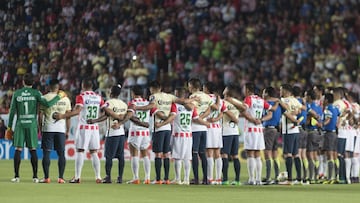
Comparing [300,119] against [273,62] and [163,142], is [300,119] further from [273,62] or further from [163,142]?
[273,62]

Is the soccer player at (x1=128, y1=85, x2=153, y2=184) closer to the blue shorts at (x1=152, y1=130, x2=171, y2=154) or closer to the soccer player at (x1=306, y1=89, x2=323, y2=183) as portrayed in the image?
the blue shorts at (x1=152, y1=130, x2=171, y2=154)

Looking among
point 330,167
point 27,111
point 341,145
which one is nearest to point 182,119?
point 27,111

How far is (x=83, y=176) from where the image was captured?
93.2 ft

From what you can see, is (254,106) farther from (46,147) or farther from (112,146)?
(46,147)

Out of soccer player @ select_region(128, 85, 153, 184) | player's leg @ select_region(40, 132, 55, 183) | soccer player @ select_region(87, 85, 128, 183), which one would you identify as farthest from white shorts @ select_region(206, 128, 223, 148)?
player's leg @ select_region(40, 132, 55, 183)

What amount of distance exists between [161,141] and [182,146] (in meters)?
0.49

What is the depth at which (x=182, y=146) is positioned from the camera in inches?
984

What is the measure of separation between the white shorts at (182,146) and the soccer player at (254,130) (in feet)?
4.60

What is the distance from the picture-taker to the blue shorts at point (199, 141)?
2552 centimetres

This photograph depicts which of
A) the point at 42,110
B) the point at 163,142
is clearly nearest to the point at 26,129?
the point at 42,110

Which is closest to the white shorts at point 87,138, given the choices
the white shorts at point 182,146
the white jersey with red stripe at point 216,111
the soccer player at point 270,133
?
the white shorts at point 182,146

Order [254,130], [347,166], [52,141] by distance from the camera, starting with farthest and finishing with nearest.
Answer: [347,166] < [254,130] < [52,141]

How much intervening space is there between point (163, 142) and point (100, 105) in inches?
63.8

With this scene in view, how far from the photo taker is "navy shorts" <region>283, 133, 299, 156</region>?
26453mm
